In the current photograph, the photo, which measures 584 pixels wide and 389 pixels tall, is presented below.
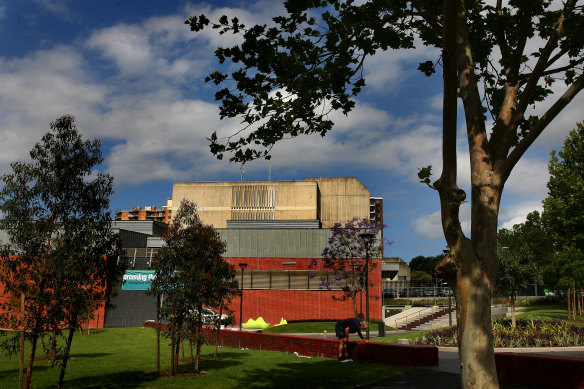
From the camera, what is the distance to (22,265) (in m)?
10.1

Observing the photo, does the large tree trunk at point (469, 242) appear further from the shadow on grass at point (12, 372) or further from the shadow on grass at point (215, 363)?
the shadow on grass at point (12, 372)

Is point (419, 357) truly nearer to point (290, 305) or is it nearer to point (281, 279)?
point (290, 305)

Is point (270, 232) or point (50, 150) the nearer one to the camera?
point (50, 150)

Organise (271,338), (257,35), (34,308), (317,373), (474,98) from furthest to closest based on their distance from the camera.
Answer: (271,338) → (317,373) → (34,308) → (257,35) → (474,98)

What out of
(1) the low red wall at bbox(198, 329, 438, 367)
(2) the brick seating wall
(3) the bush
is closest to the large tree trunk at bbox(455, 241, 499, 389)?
(2) the brick seating wall

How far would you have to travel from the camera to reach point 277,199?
7181 cm

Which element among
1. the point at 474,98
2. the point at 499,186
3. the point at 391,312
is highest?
the point at 474,98

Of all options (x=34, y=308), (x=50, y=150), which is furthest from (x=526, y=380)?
(x=50, y=150)

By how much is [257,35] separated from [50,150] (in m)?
6.03

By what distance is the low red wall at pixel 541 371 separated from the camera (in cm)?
977

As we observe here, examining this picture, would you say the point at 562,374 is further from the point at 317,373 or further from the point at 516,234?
the point at 516,234

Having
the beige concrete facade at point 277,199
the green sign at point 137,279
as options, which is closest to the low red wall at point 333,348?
the green sign at point 137,279

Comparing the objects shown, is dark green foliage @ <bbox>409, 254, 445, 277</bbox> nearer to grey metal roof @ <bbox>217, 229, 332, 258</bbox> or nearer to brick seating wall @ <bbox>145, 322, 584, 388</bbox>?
grey metal roof @ <bbox>217, 229, 332, 258</bbox>

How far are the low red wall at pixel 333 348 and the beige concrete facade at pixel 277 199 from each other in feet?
158
